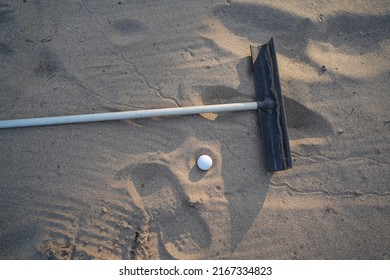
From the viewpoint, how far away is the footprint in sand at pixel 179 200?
2588 mm

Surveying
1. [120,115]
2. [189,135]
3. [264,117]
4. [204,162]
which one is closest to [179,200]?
[204,162]

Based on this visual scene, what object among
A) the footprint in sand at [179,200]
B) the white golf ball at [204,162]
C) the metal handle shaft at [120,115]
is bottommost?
the footprint in sand at [179,200]

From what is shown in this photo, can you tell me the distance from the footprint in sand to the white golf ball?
2.4 inches

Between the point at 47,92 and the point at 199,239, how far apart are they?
5.94 feet

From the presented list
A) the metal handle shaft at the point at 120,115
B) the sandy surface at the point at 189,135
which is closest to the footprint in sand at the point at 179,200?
the sandy surface at the point at 189,135

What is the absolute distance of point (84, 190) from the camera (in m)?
2.64

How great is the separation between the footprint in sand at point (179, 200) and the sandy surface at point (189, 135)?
1 cm

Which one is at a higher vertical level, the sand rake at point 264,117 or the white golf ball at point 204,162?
the sand rake at point 264,117

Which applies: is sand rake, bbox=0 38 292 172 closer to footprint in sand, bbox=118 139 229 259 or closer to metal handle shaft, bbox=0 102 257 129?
metal handle shaft, bbox=0 102 257 129

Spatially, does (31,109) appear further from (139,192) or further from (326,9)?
(326,9)

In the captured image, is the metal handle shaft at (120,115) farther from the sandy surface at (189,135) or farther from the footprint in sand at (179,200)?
the footprint in sand at (179,200)

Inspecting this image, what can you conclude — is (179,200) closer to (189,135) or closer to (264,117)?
(189,135)

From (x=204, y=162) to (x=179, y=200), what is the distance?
1.22 ft

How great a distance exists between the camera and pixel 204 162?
2625 mm
